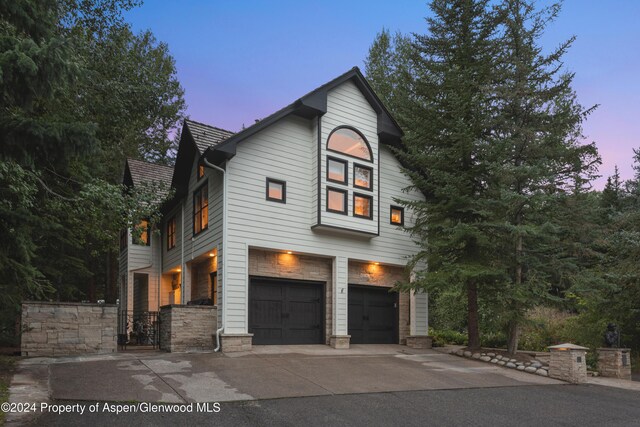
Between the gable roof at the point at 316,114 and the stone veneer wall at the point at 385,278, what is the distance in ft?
14.8

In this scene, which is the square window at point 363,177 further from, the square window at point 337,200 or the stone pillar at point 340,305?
the stone pillar at point 340,305

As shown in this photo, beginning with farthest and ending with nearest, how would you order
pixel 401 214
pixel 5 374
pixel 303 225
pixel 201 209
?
pixel 401 214
pixel 201 209
pixel 303 225
pixel 5 374

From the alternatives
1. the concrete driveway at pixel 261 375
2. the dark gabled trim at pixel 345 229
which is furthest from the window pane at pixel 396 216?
the concrete driveway at pixel 261 375

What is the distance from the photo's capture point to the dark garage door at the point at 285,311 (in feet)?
48.4

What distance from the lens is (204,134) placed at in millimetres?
15992

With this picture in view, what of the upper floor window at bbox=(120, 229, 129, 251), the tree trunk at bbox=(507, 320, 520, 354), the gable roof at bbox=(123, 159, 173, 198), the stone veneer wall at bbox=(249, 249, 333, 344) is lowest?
the tree trunk at bbox=(507, 320, 520, 354)

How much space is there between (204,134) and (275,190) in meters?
3.17

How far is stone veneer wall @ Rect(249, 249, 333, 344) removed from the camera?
1488cm

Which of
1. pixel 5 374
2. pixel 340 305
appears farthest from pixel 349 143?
pixel 5 374

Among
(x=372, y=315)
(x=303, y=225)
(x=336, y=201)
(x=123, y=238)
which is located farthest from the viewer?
(x=123, y=238)

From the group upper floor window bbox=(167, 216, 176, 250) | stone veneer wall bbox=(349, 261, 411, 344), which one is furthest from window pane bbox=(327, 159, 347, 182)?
upper floor window bbox=(167, 216, 176, 250)

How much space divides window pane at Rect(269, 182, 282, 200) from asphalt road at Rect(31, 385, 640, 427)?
24.8ft

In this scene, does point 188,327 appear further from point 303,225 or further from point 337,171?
point 337,171

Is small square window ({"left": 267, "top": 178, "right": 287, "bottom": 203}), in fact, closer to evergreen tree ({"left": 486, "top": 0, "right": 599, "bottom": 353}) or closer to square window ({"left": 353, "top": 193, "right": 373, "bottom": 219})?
square window ({"left": 353, "top": 193, "right": 373, "bottom": 219})
